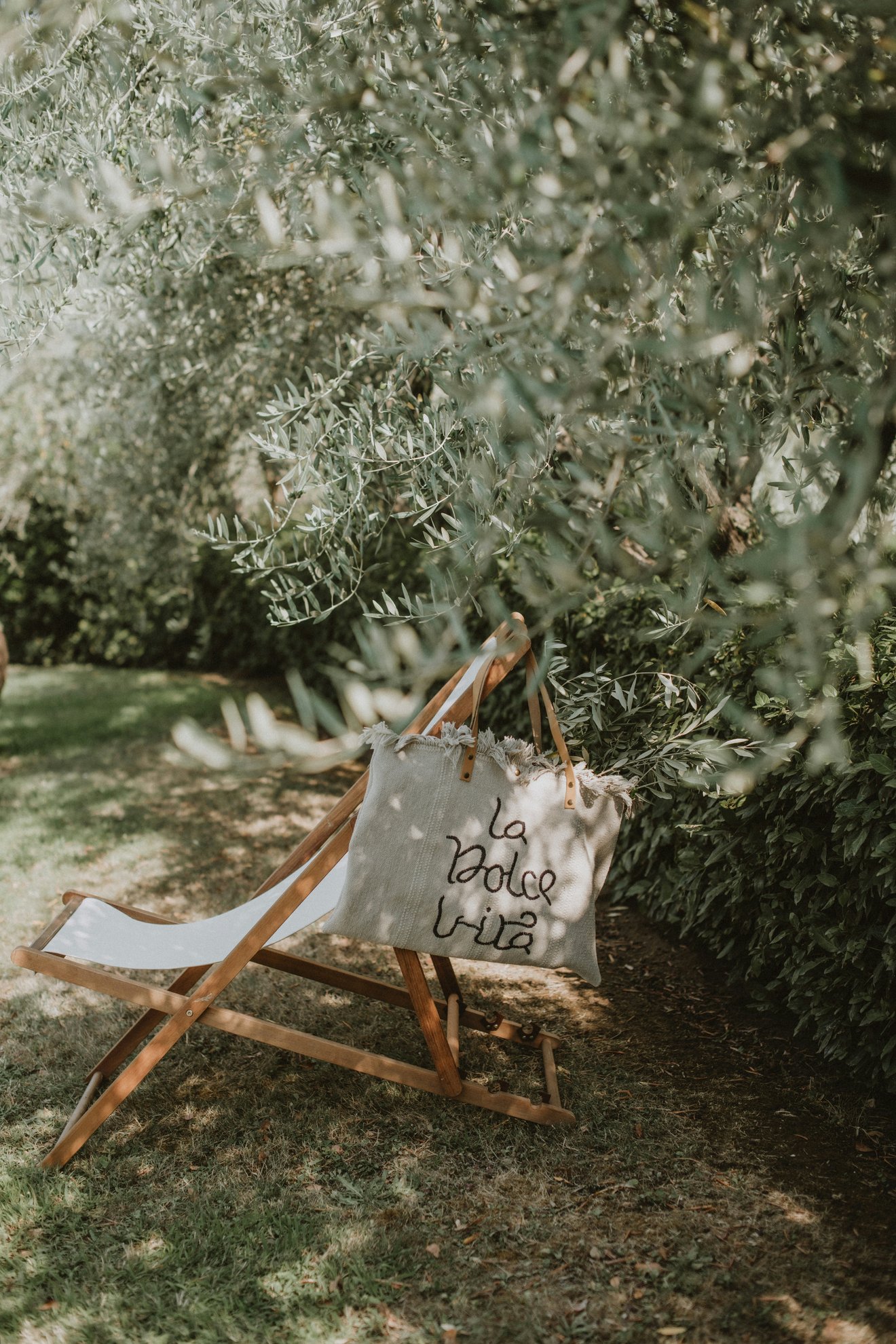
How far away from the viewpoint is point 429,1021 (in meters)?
3.07

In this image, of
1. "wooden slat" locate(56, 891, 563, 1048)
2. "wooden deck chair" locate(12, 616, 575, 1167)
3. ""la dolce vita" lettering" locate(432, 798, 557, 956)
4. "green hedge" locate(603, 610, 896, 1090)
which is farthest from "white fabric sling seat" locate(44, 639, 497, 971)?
"green hedge" locate(603, 610, 896, 1090)

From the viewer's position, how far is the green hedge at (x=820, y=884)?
3232 millimetres

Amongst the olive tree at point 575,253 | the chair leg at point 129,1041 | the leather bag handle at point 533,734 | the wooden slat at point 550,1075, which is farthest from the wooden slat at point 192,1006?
the wooden slat at point 550,1075

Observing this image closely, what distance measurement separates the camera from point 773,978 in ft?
12.6

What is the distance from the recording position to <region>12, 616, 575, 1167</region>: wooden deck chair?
2.95 metres

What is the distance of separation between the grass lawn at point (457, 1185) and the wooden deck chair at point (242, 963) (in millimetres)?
162

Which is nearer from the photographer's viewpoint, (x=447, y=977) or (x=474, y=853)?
(x=474, y=853)

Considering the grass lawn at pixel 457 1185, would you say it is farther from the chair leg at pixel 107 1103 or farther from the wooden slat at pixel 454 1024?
the wooden slat at pixel 454 1024

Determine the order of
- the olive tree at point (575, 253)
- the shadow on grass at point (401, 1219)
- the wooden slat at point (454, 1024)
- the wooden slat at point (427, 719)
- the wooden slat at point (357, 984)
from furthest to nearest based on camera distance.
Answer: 1. the wooden slat at point (357, 984)
2. the wooden slat at point (454, 1024)
3. the wooden slat at point (427, 719)
4. the shadow on grass at point (401, 1219)
5. the olive tree at point (575, 253)

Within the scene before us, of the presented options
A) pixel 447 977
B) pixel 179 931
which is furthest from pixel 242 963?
pixel 447 977

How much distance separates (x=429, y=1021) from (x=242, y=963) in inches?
24.0

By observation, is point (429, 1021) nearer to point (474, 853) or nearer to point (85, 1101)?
point (474, 853)

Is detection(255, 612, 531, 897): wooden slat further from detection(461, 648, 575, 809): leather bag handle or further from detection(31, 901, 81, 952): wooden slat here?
detection(31, 901, 81, 952): wooden slat

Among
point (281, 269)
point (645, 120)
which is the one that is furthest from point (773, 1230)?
point (281, 269)
